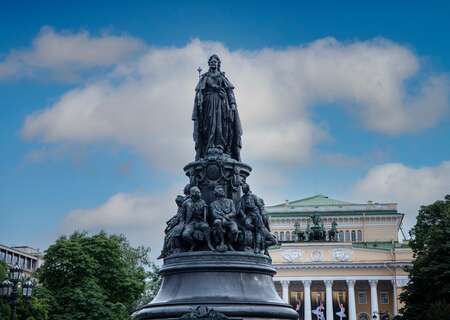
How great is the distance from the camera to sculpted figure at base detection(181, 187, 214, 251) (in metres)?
16.4

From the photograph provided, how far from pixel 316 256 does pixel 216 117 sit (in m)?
79.6

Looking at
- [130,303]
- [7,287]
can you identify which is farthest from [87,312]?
[7,287]

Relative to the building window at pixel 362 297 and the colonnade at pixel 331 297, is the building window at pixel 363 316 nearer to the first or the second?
the building window at pixel 362 297

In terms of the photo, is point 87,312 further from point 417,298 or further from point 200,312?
point 200,312

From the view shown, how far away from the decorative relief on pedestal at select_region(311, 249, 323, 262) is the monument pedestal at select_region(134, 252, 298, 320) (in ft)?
263

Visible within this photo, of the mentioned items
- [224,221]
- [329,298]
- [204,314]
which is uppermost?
[329,298]

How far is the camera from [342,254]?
94.9m

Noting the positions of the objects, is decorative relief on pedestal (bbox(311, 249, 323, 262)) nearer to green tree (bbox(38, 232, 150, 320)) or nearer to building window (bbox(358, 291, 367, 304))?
building window (bbox(358, 291, 367, 304))

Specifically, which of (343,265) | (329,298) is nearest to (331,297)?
(329,298)

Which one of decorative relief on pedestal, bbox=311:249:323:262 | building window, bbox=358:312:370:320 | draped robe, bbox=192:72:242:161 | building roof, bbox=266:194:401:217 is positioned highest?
building roof, bbox=266:194:401:217

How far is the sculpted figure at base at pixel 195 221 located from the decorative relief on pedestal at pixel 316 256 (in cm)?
8035

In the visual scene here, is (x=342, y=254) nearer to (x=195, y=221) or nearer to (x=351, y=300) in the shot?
(x=351, y=300)

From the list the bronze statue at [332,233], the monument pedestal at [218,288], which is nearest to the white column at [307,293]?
the bronze statue at [332,233]

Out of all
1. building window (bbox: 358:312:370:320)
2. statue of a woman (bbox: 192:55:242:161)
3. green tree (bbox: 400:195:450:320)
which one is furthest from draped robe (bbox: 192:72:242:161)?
building window (bbox: 358:312:370:320)
